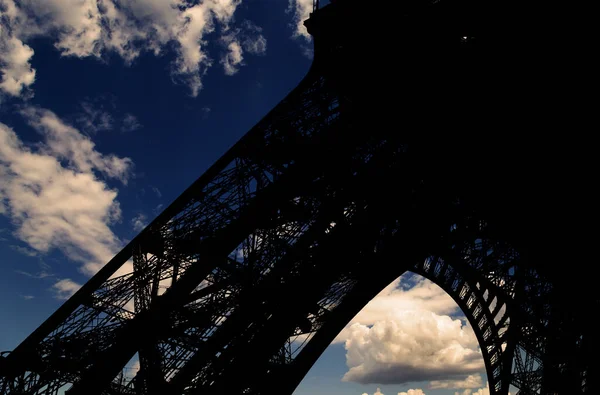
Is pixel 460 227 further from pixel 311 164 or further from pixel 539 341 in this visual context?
pixel 311 164

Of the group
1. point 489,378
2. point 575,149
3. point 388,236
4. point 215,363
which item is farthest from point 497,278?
point 215,363

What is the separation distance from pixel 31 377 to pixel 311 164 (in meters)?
8.36

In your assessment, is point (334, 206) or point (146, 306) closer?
point (146, 306)

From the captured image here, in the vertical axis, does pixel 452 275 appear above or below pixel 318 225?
above

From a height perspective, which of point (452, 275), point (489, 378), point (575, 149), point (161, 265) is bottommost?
point (489, 378)

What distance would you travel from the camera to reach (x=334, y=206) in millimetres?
12430

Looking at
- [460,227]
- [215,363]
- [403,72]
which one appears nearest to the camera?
[215,363]

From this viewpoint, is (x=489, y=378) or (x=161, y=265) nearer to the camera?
(x=161, y=265)

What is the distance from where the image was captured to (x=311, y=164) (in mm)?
12094

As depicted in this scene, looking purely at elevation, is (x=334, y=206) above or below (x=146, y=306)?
above

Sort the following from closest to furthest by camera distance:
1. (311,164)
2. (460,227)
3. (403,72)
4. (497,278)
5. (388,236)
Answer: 1. (403,72)
2. (311,164)
3. (388,236)
4. (460,227)
5. (497,278)

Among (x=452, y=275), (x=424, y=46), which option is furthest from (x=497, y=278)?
(x=424, y=46)

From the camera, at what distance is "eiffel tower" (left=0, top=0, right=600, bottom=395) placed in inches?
374

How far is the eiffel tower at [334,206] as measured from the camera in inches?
374
